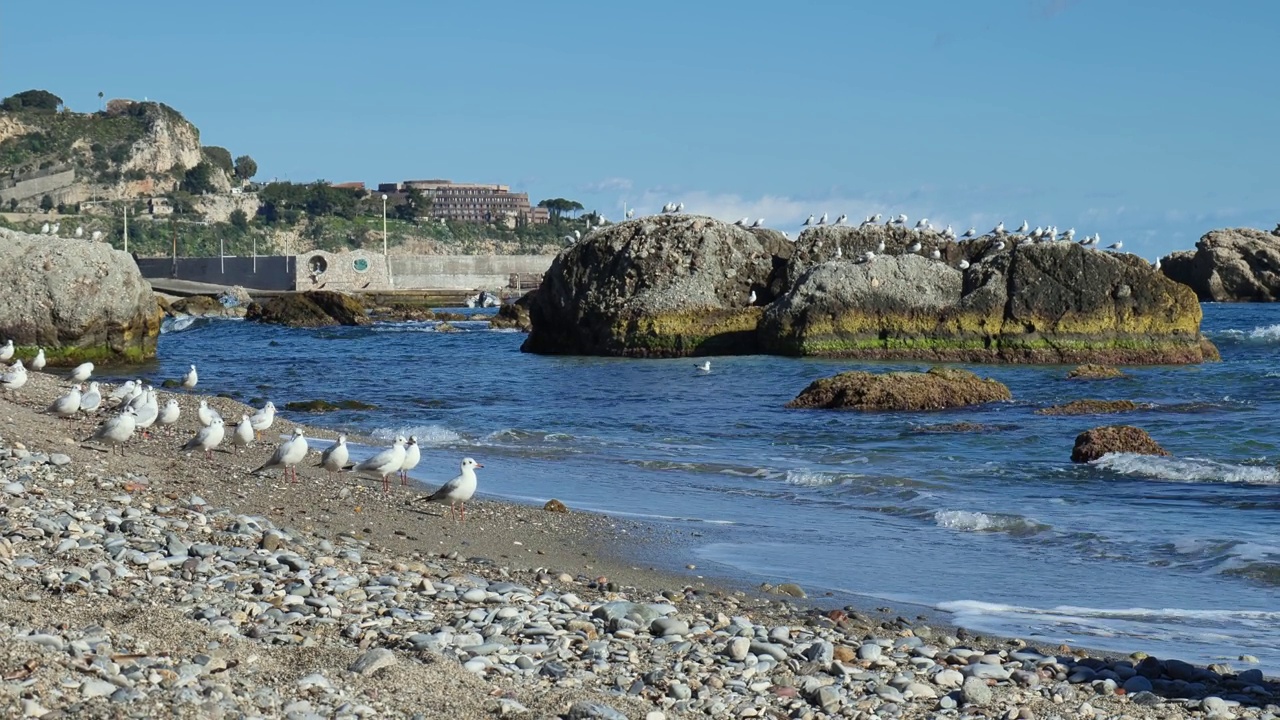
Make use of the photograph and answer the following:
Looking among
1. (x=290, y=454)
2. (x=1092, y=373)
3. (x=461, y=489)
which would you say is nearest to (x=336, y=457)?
(x=290, y=454)

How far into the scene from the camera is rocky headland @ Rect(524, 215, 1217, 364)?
100 ft

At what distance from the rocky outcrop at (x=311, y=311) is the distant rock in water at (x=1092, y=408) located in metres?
37.1

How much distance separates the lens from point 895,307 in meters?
31.3

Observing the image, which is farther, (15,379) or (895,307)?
(895,307)

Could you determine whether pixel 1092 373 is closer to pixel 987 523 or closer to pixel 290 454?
pixel 987 523

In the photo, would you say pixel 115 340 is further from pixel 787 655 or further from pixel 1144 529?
pixel 787 655

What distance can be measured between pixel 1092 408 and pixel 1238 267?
69976mm

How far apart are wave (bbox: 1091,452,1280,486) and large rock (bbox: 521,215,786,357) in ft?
59.0

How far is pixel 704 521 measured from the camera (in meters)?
11.8

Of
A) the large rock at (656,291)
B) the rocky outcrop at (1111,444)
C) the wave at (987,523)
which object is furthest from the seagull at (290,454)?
the large rock at (656,291)

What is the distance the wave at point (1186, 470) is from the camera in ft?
47.1

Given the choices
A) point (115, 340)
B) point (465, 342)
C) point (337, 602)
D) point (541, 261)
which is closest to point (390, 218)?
point (541, 261)

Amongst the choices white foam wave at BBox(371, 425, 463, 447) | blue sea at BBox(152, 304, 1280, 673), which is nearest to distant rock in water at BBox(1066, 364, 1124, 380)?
blue sea at BBox(152, 304, 1280, 673)

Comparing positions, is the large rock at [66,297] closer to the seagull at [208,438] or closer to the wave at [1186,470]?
the seagull at [208,438]
